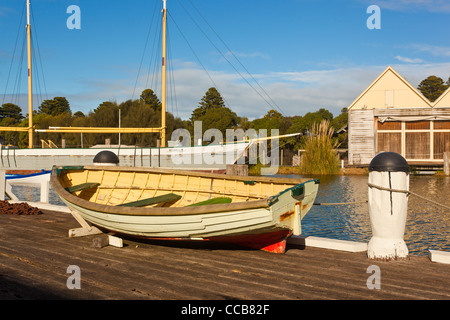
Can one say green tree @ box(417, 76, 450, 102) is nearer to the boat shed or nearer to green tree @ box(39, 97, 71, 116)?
the boat shed

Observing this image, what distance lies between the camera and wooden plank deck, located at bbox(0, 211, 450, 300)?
4.71 meters

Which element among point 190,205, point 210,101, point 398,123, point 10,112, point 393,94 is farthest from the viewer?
point 10,112

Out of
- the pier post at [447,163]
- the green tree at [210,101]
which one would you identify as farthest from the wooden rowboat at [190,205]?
the green tree at [210,101]

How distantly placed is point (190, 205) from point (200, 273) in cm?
215

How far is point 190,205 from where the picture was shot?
756 centimetres

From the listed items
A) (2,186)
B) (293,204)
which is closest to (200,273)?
(293,204)

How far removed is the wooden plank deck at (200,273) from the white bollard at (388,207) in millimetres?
233

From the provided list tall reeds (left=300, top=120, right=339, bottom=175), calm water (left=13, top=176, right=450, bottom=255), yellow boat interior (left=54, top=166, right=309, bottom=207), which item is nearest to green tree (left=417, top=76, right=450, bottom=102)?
tall reeds (left=300, top=120, right=339, bottom=175)

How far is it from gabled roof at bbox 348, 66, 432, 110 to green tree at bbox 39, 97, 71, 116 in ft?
239

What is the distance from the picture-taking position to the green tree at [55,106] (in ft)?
305

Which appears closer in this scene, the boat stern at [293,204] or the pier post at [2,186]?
the boat stern at [293,204]

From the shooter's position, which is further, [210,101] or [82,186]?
[210,101]

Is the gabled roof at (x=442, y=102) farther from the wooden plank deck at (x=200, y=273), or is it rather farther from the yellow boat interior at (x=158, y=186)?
the wooden plank deck at (x=200, y=273)

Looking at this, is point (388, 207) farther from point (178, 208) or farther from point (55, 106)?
point (55, 106)
